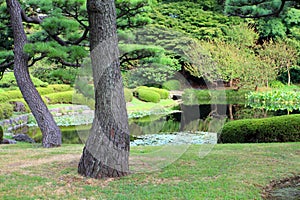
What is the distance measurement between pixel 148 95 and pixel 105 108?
13742mm

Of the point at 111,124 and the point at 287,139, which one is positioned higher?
the point at 111,124

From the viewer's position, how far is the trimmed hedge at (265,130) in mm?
6922

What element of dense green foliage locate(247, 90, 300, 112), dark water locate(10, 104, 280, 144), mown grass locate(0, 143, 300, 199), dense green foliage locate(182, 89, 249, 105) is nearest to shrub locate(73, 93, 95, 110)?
dark water locate(10, 104, 280, 144)

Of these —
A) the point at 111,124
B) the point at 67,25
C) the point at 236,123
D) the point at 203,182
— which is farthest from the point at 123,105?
the point at 236,123

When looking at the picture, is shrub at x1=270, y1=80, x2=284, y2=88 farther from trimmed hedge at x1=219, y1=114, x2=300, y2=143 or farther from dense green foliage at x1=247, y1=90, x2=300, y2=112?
trimmed hedge at x1=219, y1=114, x2=300, y2=143

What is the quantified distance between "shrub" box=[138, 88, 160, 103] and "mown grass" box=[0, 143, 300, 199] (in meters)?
12.2

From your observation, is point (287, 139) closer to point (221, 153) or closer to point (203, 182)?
point (221, 153)

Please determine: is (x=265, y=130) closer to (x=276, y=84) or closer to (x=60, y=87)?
(x=60, y=87)

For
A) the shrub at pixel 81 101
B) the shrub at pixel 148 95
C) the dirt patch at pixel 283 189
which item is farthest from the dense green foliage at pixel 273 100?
the dirt patch at pixel 283 189

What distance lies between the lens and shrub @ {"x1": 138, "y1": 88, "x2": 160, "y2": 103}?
691 inches

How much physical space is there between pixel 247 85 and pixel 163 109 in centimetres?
539

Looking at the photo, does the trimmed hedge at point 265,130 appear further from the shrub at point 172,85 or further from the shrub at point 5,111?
the shrub at point 172,85

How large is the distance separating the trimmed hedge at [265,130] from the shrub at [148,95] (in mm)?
10090

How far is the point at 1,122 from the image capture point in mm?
11383
